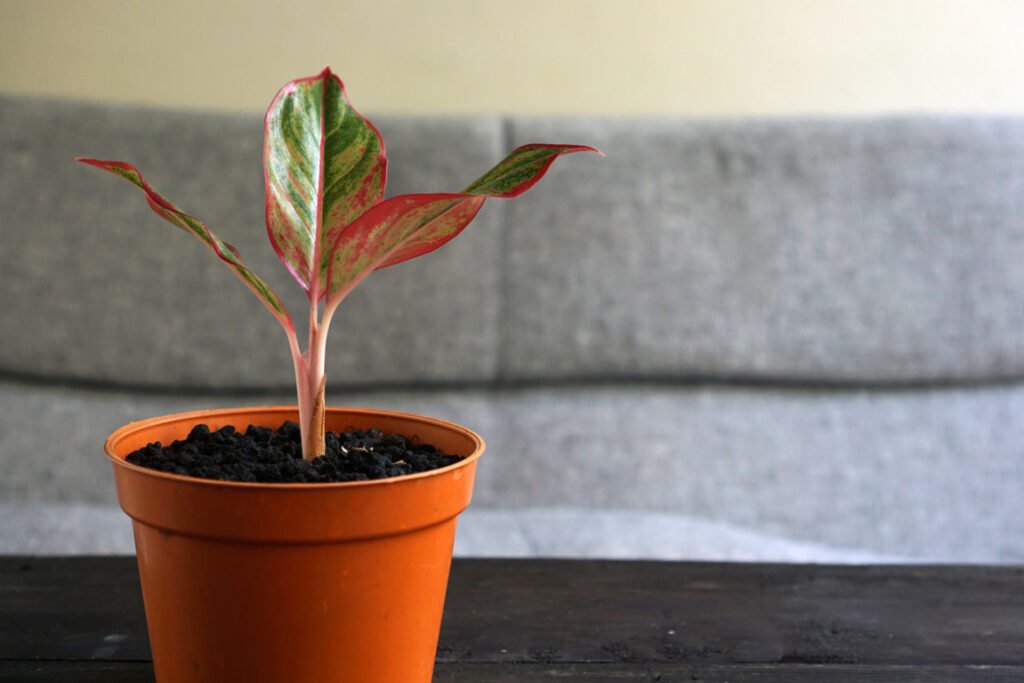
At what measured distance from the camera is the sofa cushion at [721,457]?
1.35 meters

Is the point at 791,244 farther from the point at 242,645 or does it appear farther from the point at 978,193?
the point at 242,645

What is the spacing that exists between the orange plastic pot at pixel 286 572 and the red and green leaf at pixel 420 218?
12 centimetres

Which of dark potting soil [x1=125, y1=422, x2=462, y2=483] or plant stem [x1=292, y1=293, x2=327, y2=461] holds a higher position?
plant stem [x1=292, y1=293, x2=327, y2=461]

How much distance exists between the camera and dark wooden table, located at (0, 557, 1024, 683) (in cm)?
59

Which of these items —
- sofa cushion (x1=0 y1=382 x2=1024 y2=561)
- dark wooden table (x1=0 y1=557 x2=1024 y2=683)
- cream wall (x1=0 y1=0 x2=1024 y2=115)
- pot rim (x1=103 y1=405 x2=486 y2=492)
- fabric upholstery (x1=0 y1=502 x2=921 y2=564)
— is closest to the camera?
pot rim (x1=103 y1=405 x2=486 y2=492)

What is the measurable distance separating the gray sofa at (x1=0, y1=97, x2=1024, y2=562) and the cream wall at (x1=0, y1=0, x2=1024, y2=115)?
298mm

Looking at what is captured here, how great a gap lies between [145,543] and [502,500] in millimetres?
938

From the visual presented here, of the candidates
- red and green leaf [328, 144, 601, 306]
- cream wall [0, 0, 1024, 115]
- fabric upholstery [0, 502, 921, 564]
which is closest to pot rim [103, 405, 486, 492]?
red and green leaf [328, 144, 601, 306]

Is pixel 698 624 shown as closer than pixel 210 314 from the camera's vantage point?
Yes

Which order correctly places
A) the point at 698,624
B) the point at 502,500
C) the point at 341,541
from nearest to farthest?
the point at 341,541
the point at 698,624
the point at 502,500

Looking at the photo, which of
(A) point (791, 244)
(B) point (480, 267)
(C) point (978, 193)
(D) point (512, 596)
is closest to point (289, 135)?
(D) point (512, 596)

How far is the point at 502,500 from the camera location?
53.9 inches

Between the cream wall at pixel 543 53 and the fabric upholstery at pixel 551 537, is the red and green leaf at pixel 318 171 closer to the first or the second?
the fabric upholstery at pixel 551 537

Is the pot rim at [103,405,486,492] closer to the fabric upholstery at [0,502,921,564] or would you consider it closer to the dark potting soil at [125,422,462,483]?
the dark potting soil at [125,422,462,483]
